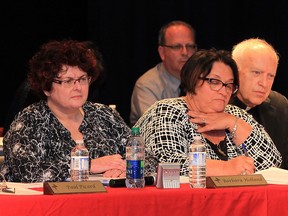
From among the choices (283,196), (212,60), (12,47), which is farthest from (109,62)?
(283,196)

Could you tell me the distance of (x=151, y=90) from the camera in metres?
7.19

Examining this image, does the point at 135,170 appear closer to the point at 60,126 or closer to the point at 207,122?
the point at 60,126

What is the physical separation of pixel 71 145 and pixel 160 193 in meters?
1.05

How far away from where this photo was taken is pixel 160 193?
3742mm

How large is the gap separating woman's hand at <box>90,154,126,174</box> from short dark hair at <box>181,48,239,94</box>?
0.66 meters

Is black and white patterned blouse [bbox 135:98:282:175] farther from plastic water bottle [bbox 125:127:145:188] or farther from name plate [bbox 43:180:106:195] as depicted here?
name plate [bbox 43:180:106:195]

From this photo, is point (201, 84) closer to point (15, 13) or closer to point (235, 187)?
point (235, 187)

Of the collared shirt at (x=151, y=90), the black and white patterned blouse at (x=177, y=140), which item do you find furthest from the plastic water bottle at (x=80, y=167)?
the collared shirt at (x=151, y=90)

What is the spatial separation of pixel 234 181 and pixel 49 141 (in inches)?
42.2

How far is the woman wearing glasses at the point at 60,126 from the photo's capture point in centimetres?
443

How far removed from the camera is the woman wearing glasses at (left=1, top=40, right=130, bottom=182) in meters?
4.43

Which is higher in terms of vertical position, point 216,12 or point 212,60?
point 216,12

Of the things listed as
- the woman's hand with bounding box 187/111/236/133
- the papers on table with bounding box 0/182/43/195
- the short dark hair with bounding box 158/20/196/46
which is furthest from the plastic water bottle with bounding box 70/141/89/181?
the short dark hair with bounding box 158/20/196/46

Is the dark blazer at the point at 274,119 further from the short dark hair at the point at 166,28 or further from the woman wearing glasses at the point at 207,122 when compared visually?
the short dark hair at the point at 166,28
